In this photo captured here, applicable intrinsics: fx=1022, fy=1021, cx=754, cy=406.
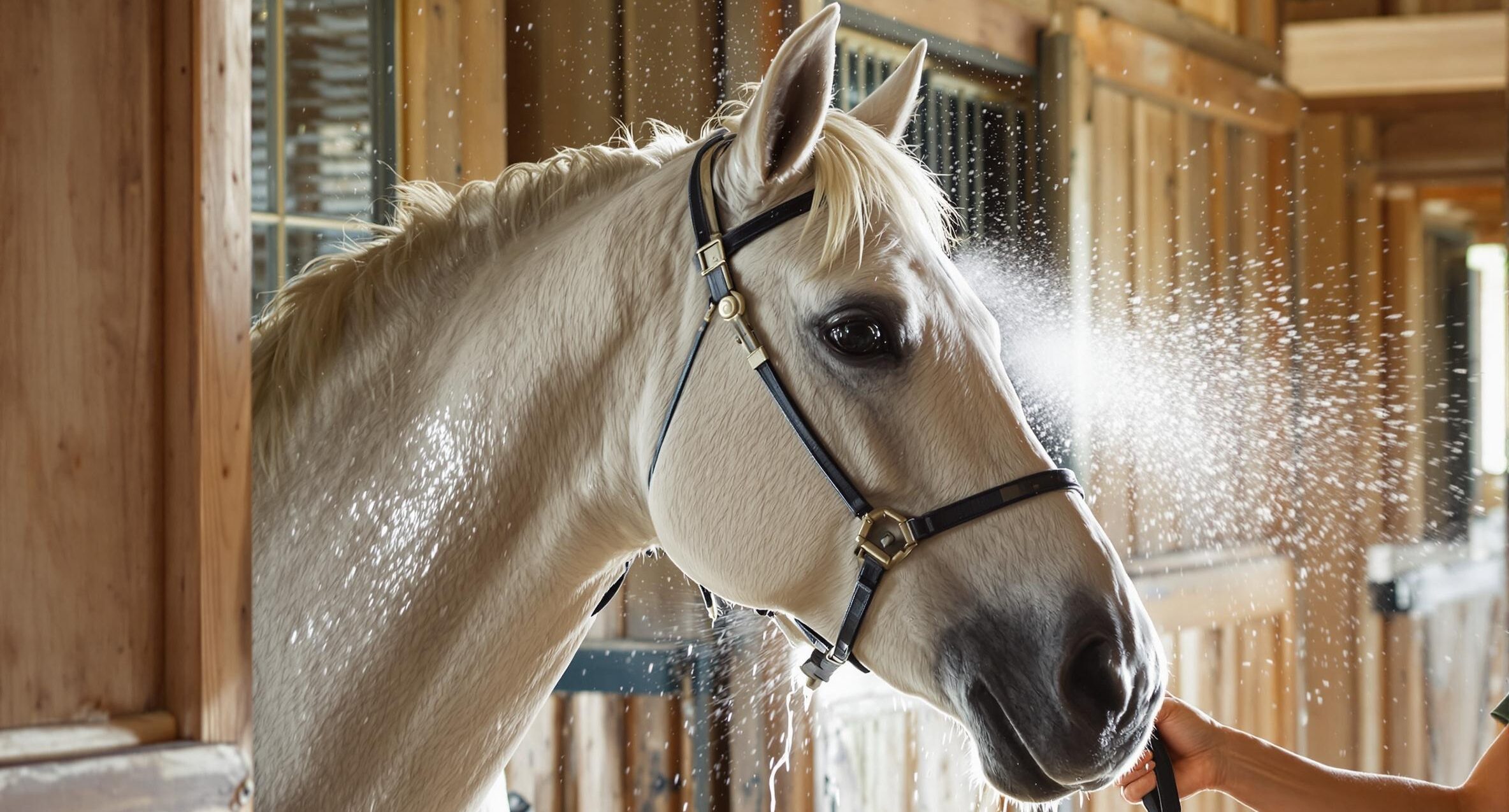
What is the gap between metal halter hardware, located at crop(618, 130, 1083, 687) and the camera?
2.79ft

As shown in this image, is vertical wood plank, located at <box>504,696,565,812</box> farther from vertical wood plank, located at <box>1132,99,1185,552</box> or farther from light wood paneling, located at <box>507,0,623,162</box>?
vertical wood plank, located at <box>1132,99,1185,552</box>

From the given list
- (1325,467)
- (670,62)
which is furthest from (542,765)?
(1325,467)

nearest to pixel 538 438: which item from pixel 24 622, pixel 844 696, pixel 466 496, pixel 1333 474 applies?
pixel 466 496

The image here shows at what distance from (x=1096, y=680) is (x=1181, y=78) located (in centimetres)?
292

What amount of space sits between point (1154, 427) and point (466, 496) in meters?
3.11

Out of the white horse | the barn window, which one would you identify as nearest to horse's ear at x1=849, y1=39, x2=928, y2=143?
the white horse

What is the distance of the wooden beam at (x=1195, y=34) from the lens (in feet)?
9.80

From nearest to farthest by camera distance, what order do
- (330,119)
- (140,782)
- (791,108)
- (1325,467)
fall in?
(140,782), (791,108), (330,119), (1325,467)

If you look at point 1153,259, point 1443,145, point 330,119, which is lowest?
point 1153,259

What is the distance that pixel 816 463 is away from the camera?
0.89m

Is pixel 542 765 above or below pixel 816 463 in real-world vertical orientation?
below

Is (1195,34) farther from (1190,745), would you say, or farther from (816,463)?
(816,463)

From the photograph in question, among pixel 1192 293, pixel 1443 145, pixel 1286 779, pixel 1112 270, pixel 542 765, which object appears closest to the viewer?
pixel 1286 779

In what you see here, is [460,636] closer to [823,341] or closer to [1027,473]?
[823,341]
